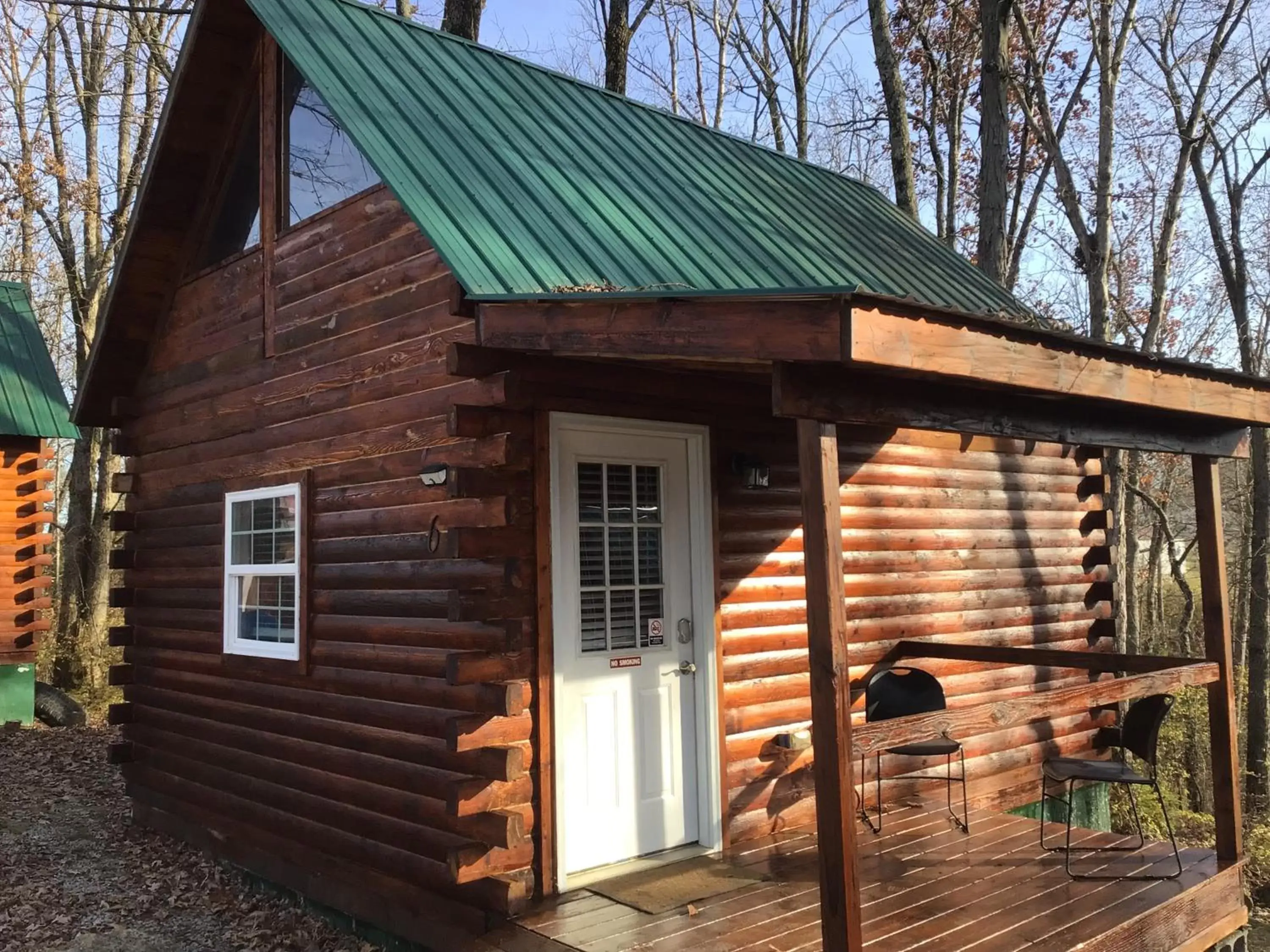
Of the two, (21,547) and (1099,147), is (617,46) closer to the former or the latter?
(1099,147)

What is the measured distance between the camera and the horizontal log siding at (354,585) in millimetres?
5141

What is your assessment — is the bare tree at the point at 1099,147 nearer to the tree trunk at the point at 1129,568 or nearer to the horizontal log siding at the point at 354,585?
the tree trunk at the point at 1129,568

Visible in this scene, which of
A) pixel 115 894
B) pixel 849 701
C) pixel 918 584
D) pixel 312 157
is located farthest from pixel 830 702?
pixel 115 894

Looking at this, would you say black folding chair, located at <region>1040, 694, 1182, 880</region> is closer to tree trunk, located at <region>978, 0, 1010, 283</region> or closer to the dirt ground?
the dirt ground

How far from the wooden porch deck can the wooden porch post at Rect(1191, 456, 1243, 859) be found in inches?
18.5

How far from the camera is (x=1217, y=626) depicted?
6121 mm

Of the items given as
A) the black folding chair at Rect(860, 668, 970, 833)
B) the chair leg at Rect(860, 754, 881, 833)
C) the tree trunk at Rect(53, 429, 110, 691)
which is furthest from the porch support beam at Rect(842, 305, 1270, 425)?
the tree trunk at Rect(53, 429, 110, 691)

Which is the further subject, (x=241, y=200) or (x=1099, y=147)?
(x=1099, y=147)

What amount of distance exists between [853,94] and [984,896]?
60.1 feet

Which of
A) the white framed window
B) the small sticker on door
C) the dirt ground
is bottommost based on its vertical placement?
the dirt ground

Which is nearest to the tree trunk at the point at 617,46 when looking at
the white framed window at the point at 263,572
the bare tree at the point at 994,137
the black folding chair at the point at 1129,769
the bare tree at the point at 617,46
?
the bare tree at the point at 617,46

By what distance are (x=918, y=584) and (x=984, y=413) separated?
124 inches

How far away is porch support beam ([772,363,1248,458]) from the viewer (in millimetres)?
3887

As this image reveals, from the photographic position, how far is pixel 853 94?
2056 cm
